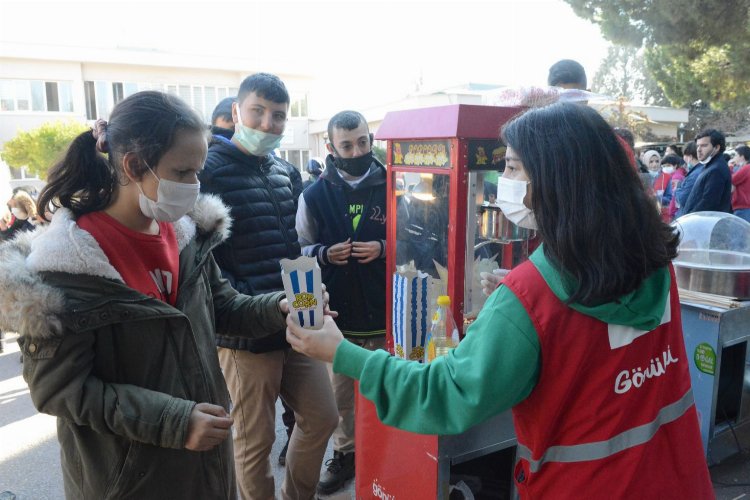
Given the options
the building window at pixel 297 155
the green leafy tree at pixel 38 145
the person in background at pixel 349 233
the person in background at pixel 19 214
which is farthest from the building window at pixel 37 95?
the person in background at pixel 349 233

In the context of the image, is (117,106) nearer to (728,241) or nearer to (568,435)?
(568,435)

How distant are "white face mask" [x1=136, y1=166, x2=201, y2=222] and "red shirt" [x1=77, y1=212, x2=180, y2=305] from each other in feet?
0.27

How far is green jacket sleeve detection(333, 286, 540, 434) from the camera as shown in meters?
1.16

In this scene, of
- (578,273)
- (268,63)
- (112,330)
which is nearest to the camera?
(578,273)

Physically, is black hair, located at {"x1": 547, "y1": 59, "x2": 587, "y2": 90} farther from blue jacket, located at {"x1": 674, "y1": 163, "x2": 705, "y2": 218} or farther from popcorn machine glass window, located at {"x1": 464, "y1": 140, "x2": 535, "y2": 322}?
blue jacket, located at {"x1": 674, "y1": 163, "x2": 705, "y2": 218}

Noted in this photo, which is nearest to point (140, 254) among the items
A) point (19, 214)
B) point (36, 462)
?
point (36, 462)

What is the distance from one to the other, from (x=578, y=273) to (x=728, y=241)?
9.57ft

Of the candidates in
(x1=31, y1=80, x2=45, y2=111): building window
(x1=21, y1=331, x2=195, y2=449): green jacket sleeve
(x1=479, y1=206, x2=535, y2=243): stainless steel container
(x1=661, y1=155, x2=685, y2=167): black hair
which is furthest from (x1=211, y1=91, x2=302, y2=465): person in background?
(x1=31, y1=80, x2=45, y2=111): building window

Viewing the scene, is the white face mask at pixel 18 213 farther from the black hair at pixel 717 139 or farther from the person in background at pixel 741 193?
the person in background at pixel 741 193

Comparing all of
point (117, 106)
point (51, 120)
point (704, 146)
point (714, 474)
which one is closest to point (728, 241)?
point (714, 474)

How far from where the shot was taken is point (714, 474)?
310 centimetres

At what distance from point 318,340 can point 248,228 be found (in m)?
1.11

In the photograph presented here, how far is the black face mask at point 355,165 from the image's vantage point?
3162 mm

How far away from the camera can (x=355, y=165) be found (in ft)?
10.4
